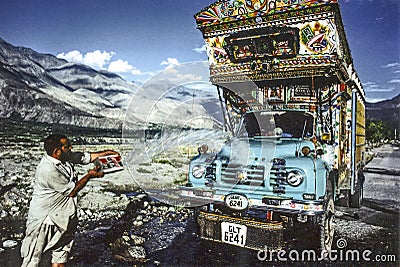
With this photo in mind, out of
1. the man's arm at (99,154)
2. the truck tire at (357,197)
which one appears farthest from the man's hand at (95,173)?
the truck tire at (357,197)

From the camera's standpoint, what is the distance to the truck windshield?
180 inches

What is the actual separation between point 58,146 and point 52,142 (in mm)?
115

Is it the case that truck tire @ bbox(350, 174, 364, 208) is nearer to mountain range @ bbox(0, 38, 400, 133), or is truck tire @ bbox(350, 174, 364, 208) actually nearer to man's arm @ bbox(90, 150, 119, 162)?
mountain range @ bbox(0, 38, 400, 133)

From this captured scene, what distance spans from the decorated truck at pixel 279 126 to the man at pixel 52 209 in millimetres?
1233

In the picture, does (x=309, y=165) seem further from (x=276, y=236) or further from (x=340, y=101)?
(x=340, y=101)

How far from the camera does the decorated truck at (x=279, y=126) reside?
12.2 feet

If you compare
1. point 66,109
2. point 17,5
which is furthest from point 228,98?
point 17,5

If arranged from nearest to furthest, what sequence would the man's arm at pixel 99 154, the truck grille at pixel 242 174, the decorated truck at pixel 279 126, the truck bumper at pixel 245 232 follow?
the truck bumper at pixel 245 232 → the decorated truck at pixel 279 126 → the truck grille at pixel 242 174 → the man's arm at pixel 99 154

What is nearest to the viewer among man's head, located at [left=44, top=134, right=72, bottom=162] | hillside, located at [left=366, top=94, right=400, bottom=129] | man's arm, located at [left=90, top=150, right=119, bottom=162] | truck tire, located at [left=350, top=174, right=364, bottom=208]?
man's head, located at [left=44, top=134, right=72, bottom=162]

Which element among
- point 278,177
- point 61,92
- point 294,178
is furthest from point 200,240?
point 61,92

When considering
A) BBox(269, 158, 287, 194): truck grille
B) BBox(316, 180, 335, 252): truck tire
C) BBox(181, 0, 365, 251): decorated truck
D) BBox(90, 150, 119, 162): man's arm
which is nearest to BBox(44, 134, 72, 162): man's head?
BBox(90, 150, 119, 162): man's arm
